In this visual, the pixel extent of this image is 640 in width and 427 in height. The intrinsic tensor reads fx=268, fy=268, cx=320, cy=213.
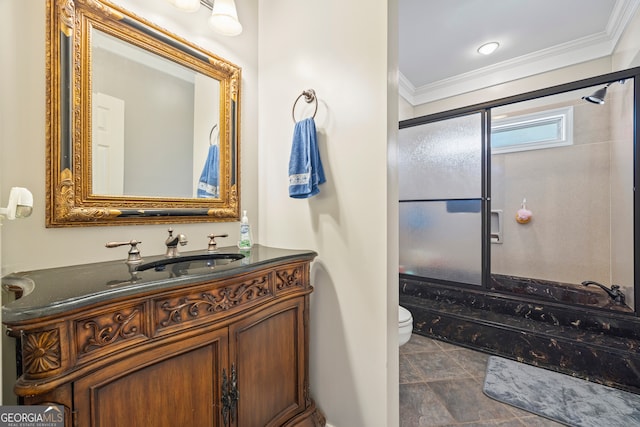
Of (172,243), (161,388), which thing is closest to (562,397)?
(161,388)

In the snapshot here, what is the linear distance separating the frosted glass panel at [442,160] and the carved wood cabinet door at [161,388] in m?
2.75

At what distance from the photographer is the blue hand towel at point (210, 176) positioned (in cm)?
145

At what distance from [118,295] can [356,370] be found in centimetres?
109

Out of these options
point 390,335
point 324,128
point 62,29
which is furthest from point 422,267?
point 62,29

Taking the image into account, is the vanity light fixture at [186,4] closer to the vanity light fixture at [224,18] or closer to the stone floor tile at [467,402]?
the vanity light fixture at [224,18]

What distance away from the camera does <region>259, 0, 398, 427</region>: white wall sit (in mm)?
1231

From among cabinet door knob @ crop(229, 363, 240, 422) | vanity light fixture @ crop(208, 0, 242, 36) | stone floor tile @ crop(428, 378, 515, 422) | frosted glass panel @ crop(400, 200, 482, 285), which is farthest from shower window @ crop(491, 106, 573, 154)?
cabinet door knob @ crop(229, 363, 240, 422)

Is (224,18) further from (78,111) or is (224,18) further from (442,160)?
(442,160)

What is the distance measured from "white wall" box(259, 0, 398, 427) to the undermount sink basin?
1.29 ft

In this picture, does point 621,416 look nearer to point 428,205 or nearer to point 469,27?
point 428,205

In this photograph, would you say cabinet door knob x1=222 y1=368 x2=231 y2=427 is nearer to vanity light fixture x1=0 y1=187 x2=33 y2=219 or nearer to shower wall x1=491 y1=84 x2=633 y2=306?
vanity light fixture x1=0 y1=187 x2=33 y2=219

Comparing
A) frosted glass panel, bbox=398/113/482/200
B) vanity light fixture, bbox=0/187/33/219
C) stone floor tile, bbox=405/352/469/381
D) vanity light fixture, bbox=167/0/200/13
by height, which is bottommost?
stone floor tile, bbox=405/352/469/381

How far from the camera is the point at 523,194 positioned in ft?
9.86

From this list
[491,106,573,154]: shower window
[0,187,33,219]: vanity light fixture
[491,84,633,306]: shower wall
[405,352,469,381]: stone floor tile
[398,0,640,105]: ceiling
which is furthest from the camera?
[491,106,573,154]: shower window
